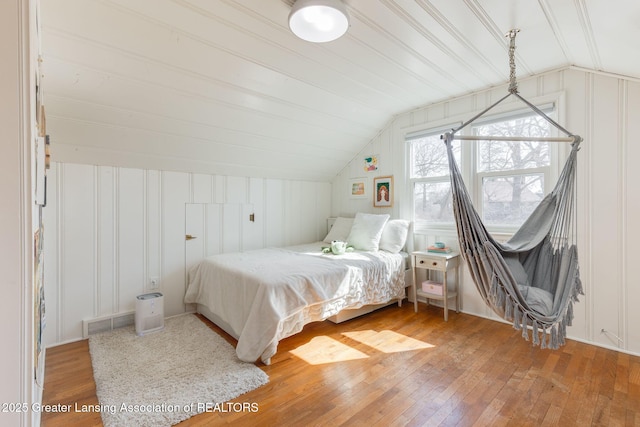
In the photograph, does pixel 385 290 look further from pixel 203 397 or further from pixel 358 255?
pixel 203 397

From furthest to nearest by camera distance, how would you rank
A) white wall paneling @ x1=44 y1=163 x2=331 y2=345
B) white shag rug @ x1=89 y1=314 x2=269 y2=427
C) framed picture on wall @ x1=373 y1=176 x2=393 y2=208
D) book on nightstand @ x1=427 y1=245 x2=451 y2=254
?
framed picture on wall @ x1=373 y1=176 x2=393 y2=208, book on nightstand @ x1=427 y1=245 x2=451 y2=254, white wall paneling @ x1=44 y1=163 x2=331 y2=345, white shag rug @ x1=89 y1=314 x2=269 y2=427

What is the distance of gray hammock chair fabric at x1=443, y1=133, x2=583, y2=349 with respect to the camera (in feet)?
5.78

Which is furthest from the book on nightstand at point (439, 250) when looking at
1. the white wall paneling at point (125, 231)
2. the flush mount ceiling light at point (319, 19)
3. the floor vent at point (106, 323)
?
the floor vent at point (106, 323)

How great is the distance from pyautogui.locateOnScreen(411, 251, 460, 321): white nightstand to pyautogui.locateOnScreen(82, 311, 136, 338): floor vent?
9.55ft

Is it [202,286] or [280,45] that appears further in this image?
[202,286]

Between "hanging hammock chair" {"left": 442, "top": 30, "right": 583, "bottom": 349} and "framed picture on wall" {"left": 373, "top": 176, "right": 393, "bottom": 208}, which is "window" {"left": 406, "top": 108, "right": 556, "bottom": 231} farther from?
"hanging hammock chair" {"left": 442, "top": 30, "right": 583, "bottom": 349}

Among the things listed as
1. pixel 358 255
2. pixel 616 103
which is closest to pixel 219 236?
pixel 358 255

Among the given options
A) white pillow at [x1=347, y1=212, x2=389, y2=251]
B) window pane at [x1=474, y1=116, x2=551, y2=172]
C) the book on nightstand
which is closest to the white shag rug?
white pillow at [x1=347, y1=212, x2=389, y2=251]

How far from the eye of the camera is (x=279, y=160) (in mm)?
3633

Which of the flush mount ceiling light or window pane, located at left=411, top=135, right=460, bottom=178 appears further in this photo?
window pane, located at left=411, top=135, right=460, bottom=178

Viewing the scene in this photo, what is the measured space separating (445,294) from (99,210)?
3406 millimetres

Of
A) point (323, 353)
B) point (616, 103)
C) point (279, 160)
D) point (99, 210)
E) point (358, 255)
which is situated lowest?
point (323, 353)

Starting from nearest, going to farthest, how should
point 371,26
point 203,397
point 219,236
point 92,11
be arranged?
point 92,11, point 203,397, point 371,26, point 219,236

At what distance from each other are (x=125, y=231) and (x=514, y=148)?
3842 mm
